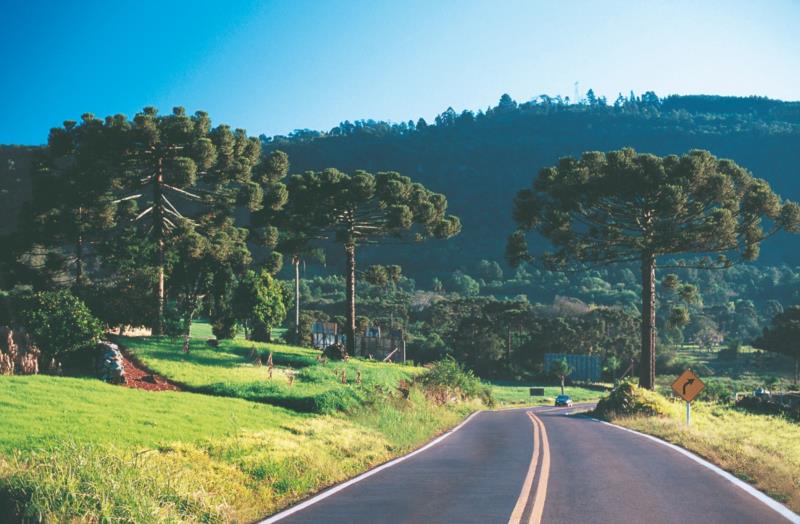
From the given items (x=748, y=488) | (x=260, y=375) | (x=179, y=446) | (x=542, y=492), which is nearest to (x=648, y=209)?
(x=260, y=375)

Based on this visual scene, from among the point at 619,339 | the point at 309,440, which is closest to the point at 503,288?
the point at 619,339

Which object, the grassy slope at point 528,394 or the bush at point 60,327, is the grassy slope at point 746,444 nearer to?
the bush at point 60,327

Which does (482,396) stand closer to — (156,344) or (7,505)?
(156,344)

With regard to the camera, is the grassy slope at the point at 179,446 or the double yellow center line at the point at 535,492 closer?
the grassy slope at the point at 179,446

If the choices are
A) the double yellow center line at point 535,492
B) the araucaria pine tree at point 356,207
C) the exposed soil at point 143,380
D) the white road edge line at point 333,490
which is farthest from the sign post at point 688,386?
the araucaria pine tree at point 356,207

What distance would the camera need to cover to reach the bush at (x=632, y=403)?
30562 mm

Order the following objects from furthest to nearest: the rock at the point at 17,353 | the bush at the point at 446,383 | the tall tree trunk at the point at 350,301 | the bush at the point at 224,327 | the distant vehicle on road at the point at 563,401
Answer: the distant vehicle on road at the point at 563,401 → the bush at the point at 224,327 → the tall tree trunk at the point at 350,301 → the bush at the point at 446,383 → the rock at the point at 17,353

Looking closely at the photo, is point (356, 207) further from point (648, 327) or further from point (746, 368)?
point (746, 368)

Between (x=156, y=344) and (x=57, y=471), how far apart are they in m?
25.7

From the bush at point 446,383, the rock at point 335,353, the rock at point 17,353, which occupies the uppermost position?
the rock at point 17,353

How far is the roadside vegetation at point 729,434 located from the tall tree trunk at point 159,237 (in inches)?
872

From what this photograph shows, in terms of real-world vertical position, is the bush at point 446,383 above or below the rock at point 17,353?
below

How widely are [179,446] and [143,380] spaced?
14.0 m

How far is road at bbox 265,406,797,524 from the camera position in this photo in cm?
A: 946
